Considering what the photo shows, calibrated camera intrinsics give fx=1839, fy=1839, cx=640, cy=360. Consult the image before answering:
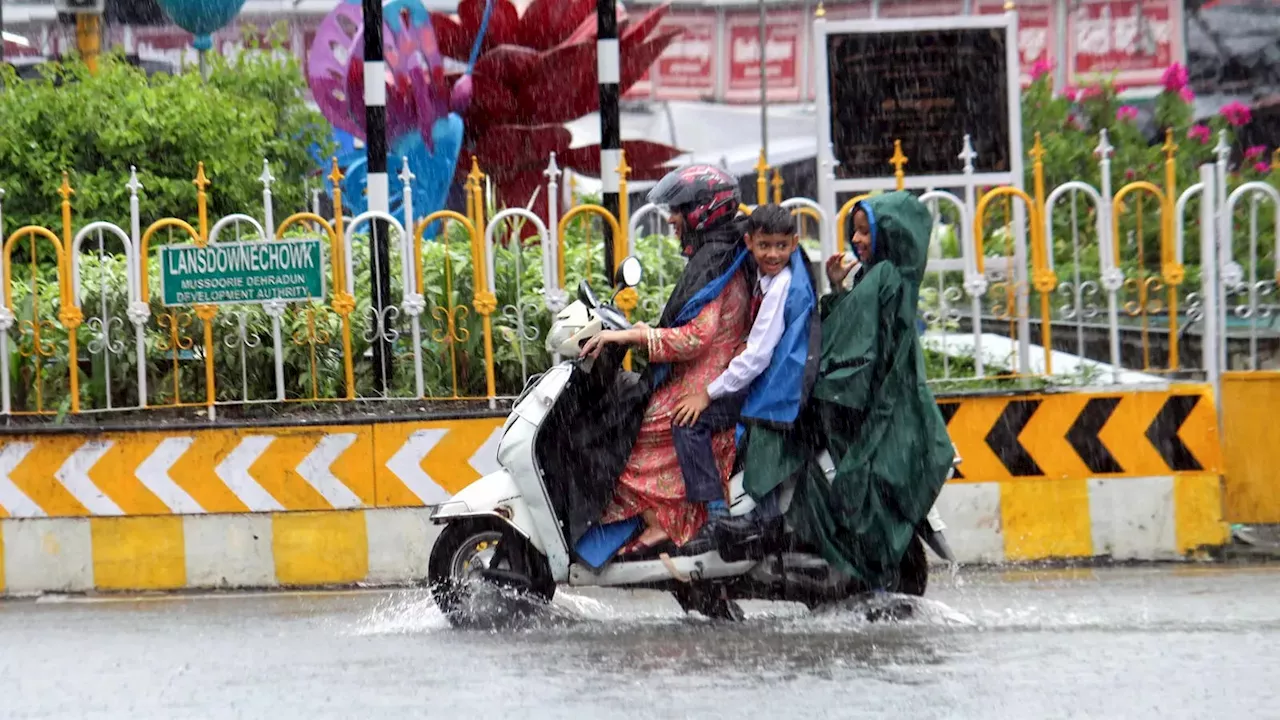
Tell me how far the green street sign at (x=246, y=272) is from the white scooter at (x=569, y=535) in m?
2.17

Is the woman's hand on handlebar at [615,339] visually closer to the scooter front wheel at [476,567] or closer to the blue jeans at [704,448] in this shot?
the blue jeans at [704,448]

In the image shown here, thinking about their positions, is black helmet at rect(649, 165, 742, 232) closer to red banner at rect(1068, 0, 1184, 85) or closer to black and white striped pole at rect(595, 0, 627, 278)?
black and white striped pole at rect(595, 0, 627, 278)

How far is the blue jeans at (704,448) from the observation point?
6.74m

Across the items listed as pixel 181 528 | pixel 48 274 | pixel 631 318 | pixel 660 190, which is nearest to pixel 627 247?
pixel 631 318

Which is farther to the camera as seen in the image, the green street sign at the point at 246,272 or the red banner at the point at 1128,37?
the red banner at the point at 1128,37

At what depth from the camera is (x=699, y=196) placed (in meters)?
6.88

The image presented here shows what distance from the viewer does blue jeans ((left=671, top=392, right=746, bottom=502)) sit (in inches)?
265

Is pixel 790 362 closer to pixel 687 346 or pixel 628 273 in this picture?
pixel 687 346

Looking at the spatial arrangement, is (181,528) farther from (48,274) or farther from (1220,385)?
(1220,385)

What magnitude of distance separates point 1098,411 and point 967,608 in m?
1.57

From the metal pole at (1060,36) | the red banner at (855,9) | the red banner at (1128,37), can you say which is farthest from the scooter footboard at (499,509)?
the red banner at (855,9)

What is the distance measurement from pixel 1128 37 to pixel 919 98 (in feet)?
67.6

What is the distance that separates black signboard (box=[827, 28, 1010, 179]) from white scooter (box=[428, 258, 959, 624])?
454cm

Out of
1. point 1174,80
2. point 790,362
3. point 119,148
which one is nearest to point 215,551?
point 790,362
